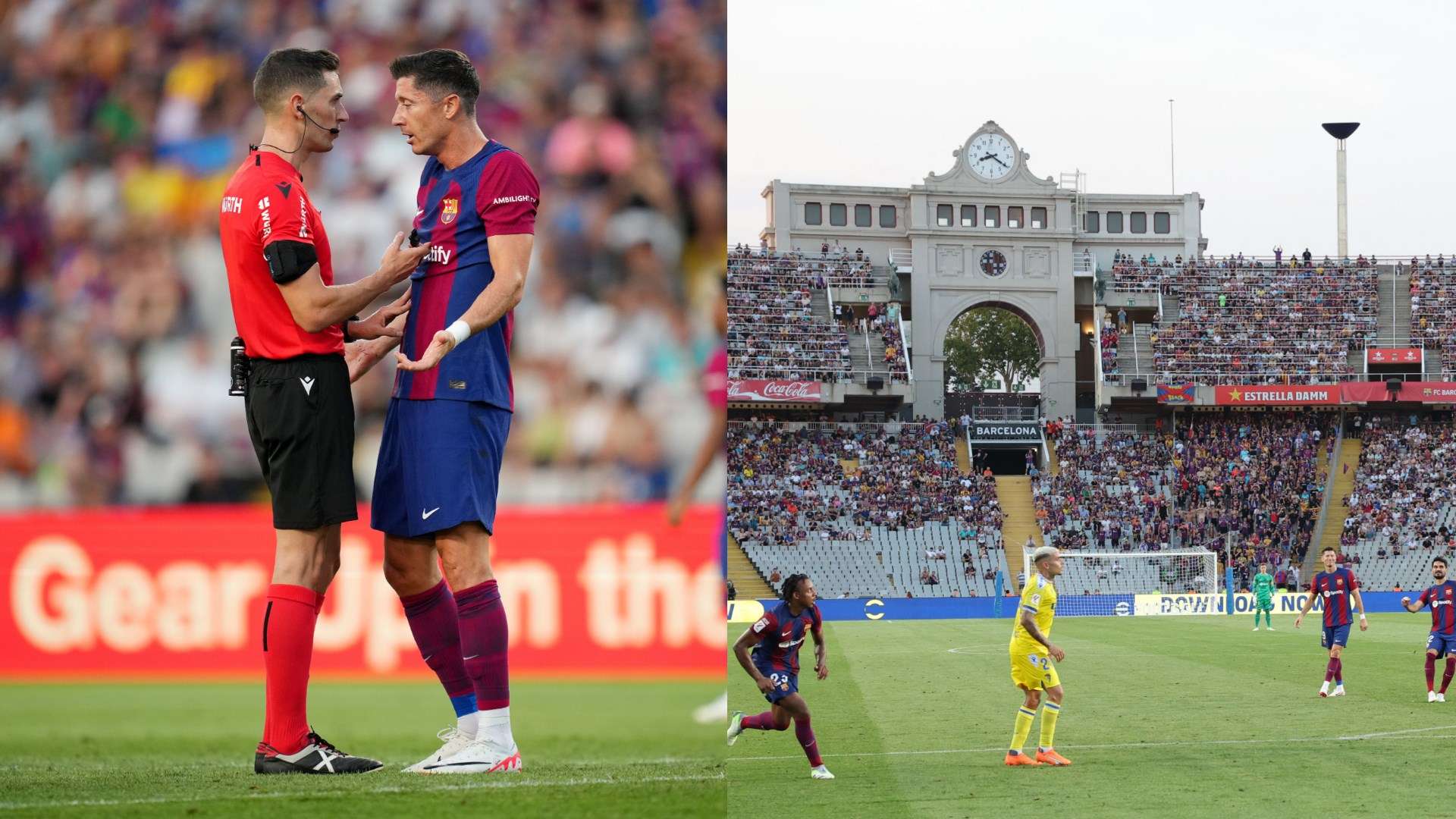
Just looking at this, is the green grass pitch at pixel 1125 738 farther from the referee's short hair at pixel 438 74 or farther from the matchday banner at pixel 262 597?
the referee's short hair at pixel 438 74

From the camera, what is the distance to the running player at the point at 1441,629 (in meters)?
14.8

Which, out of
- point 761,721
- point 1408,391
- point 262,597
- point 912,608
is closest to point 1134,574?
point 912,608

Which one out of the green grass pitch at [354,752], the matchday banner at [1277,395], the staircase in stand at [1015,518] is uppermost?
the matchday banner at [1277,395]

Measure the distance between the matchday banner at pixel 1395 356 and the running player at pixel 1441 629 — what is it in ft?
116

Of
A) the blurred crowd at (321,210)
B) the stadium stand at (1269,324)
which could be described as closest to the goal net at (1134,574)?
the stadium stand at (1269,324)

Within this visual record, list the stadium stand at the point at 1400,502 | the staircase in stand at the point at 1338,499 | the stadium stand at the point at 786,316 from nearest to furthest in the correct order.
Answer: the stadium stand at the point at 1400,502
the staircase in stand at the point at 1338,499
the stadium stand at the point at 786,316

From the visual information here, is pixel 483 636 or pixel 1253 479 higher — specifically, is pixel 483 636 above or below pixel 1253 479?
above

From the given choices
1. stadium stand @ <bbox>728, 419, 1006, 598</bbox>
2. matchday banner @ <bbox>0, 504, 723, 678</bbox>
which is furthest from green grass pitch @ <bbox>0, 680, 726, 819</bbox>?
stadium stand @ <bbox>728, 419, 1006, 598</bbox>

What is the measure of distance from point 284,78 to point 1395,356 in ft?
162

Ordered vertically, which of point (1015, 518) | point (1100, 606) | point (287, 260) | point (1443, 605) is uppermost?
point (287, 260)

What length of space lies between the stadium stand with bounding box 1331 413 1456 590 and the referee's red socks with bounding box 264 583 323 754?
120ft

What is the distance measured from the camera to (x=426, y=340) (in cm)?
388

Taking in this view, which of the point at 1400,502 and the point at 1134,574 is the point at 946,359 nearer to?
the point at 1400,502

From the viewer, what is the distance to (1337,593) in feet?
52.2
